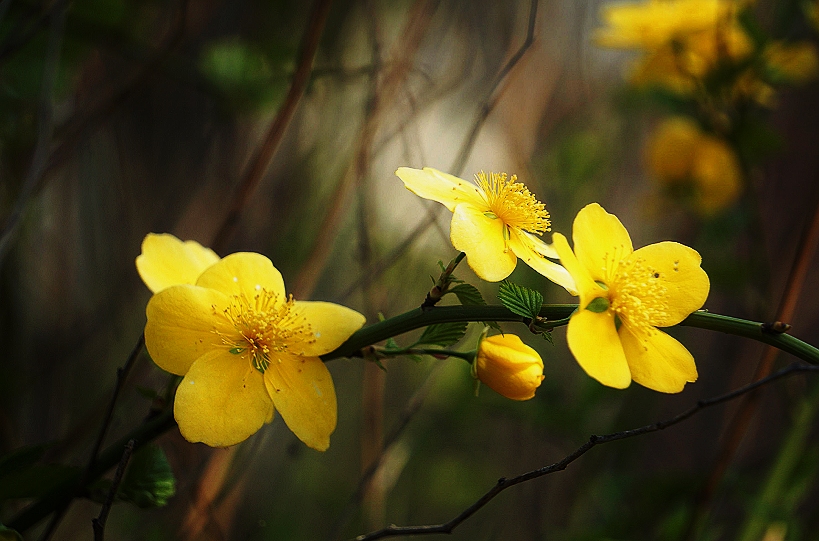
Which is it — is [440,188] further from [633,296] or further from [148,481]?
[148,481]

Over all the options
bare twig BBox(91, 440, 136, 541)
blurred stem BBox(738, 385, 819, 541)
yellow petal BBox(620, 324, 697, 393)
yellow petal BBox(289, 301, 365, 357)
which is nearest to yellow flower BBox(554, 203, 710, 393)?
yellow petal BBox(620, 324, 697, 393)

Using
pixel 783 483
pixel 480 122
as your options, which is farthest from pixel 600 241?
pixel 783 483

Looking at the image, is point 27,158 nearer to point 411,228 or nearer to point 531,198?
point 411,228

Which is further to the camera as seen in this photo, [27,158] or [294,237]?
[294,237]

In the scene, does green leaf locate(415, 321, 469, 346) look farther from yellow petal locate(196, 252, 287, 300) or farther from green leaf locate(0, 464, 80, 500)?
green leaf locate(0, 464, 80, 500)

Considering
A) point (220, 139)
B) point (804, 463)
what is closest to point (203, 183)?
point (220, 139)
